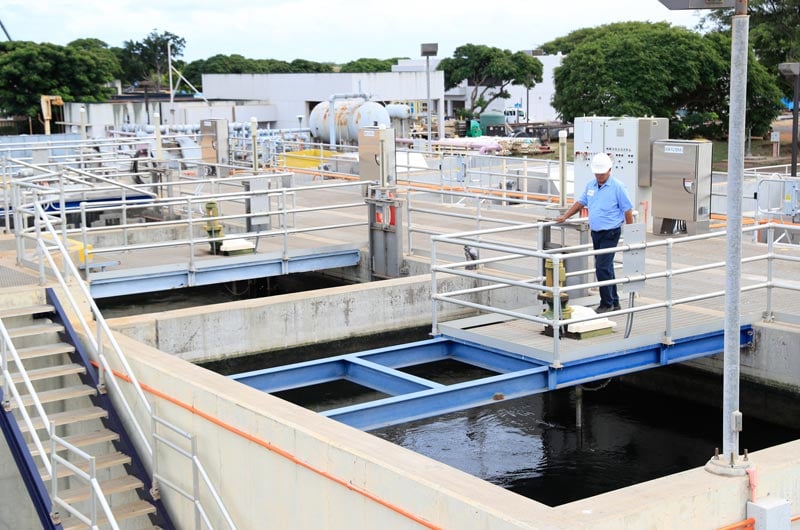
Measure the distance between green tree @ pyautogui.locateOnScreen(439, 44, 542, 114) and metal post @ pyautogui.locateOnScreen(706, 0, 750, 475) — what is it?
9413 centimetres

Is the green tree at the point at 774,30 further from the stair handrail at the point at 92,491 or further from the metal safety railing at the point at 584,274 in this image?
the stair handrail at the point at 92,491

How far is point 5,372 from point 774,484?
709 centimetres

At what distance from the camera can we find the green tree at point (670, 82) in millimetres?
58031

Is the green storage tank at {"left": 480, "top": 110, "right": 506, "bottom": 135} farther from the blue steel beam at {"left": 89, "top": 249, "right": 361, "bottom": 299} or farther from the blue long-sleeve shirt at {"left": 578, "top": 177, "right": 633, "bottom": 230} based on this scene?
the blue long-sleeve shirt at {"left": 578, "top": 177, "right": 633, "bottom": 230}

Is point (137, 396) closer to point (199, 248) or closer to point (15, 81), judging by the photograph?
point (199, 248)

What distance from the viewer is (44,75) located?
237 feet

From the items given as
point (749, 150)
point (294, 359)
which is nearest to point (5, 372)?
point (294, 359)

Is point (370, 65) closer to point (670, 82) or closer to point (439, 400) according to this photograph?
point (670, 82)

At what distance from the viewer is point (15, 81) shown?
236ft

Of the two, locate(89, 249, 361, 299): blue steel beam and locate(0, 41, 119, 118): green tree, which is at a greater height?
locate(0, 41, 119, 118): green tree

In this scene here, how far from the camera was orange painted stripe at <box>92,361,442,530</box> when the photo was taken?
23.8 feet

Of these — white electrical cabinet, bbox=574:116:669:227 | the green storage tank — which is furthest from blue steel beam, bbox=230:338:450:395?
the green storage tank

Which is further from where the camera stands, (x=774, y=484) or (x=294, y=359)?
(x=294, y=359)

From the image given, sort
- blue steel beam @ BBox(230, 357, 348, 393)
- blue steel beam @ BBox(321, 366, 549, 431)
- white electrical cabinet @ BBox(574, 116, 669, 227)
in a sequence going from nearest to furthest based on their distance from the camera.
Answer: blue steel beam @ BBox(321, 366, 549, 431) < blue steel beam @ BBox(230, 357, 348, 393) < white electrical cabinet @ BBox(574, 116, 669, 227)
